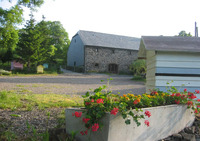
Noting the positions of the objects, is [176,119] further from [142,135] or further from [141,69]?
[141,69]

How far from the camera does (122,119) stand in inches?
104

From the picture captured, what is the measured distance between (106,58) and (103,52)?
3.58 ft

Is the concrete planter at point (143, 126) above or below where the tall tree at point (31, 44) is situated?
below

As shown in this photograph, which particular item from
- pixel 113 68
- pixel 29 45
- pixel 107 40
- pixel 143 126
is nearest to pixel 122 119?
pixel 143 126

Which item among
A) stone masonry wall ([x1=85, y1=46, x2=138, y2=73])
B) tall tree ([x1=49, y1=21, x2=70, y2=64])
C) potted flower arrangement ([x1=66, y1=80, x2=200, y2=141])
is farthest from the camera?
tall tree ([x1=49, y1=21, x2=70, y2=64])

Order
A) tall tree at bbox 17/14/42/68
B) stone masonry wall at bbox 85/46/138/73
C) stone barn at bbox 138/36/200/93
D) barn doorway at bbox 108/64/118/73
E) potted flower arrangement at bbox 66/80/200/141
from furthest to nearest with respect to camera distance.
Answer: barn doorway at bbox 108/64/118/73 → stone masonry wall at bbox 85/46/138/73 → tall tree at bbox 17/14/42/68 → stone barn at bbox 138/36/200/93 → potted flower arrangement at bbox 66/80/200/141

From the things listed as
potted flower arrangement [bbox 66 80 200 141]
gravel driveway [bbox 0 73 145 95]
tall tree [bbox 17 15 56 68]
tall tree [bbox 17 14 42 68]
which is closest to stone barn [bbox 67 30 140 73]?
tall tree [bbox 17 15 56 68]

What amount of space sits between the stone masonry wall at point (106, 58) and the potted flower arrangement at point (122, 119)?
21674 millimetres

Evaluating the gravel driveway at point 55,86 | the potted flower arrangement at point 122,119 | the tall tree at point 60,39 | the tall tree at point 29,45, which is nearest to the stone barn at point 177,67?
the potted flower arrangement at point 122,119

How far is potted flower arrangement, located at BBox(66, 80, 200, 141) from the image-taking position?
2453 millimetres

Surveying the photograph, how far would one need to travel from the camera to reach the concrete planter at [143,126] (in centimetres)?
248

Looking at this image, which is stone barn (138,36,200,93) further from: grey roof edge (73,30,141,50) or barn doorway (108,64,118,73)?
barn doorway (108,64,118,73)

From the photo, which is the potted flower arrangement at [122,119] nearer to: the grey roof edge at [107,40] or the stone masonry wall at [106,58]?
the stone masonry wall at [106,58]

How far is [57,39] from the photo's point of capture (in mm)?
39969
